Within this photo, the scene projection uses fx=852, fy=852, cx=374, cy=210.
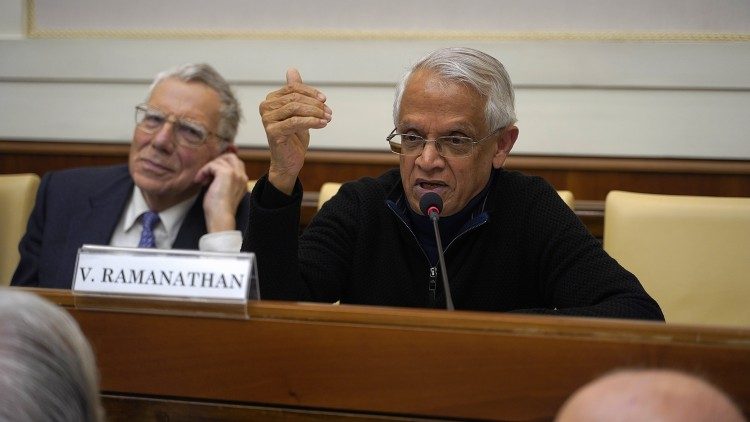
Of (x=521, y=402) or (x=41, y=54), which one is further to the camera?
(x=41, y=54)

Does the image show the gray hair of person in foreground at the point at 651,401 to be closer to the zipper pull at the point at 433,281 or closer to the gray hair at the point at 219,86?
the zipper pull at the point at 433,281

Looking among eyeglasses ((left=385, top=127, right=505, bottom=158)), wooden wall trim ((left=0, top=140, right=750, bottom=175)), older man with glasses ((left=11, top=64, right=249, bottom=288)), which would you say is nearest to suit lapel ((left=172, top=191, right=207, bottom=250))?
older man with glasses ((left=11, top=64, right=249, bottom=288))

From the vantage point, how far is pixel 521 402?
1083mm

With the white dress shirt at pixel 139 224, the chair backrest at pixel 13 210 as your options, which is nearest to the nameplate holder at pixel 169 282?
the white dress shirt at pixel 139 224

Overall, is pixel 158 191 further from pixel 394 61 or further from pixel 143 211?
pixel 394 61

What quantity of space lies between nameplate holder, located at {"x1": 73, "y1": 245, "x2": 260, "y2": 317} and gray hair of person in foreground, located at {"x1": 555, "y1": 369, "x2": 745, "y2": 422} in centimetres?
61

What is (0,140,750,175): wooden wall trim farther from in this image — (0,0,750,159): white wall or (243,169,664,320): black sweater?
(243,169,664,320): black sweater

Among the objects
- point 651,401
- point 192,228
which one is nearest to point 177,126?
point 192,228

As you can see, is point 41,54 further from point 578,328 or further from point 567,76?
point 578,328

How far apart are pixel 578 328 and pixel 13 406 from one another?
0.71m

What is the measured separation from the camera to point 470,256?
1.92m

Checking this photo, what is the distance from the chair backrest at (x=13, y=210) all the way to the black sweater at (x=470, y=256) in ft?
3.33

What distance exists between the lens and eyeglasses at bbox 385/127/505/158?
6.25 ft

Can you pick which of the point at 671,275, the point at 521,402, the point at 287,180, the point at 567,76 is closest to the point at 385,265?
the point at 287,180
